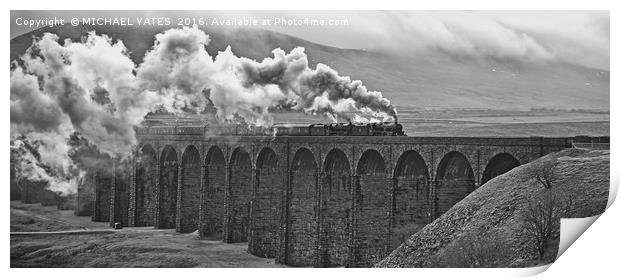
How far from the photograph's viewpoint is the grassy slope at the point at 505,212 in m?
43.8

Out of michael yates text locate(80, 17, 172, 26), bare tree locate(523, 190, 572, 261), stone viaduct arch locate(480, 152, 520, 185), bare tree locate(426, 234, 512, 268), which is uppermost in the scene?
michael yates text locate(80, 17, 172, 26)

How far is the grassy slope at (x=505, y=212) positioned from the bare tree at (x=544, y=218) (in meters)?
0.33

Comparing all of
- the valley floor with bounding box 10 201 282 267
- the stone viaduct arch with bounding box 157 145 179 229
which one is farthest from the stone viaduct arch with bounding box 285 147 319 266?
the stone viaduct arch with bounding box 157 145 179 229

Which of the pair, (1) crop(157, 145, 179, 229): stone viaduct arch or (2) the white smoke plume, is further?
(1) crop(157, 145, 179, 229): stone viaduct arch

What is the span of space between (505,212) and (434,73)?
19915mm

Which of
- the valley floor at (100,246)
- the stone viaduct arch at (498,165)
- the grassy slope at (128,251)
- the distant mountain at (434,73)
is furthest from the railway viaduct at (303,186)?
the distant mountain at (434,73)

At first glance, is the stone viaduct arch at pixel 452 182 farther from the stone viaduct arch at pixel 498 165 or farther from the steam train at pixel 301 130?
the steam train at pixel 301 130

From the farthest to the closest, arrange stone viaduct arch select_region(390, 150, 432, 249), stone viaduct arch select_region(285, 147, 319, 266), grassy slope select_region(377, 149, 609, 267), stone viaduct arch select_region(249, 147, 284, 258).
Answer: stone viaduct arch select_region(249, 147, 284, 258)
stone viaduct arch select_region(285, 147, 319, 266)
stone viaduct arch select_region(390, 150, 432, 249)
grassy slope select_region(377, 149, 609, 267)

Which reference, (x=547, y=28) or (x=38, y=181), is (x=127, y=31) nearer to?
(x=38, y=181)

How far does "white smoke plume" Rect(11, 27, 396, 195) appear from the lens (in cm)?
5338

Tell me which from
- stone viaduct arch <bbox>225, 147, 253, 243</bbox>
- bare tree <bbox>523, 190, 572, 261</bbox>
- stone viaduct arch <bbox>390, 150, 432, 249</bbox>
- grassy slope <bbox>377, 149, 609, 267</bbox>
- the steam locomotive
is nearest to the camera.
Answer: bare tree <bbox>523, 190, 572, 261</bbox>

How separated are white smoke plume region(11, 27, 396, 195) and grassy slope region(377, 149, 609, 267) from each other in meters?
13.4

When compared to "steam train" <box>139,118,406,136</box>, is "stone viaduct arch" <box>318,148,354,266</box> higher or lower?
lower

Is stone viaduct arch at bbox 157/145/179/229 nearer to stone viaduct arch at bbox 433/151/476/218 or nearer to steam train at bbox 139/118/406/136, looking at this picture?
steam train at bbox 139/118/406/136
